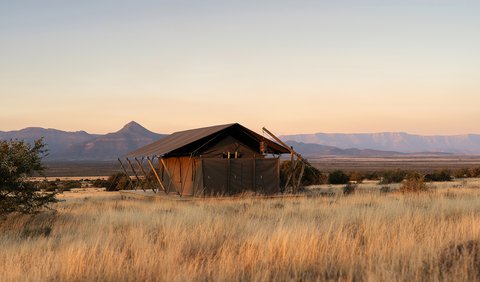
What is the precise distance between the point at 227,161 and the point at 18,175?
1365cm

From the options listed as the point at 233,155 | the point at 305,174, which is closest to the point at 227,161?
the point at 233,155

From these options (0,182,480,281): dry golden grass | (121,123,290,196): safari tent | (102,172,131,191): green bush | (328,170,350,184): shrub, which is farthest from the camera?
(328,170,350,184): shrub

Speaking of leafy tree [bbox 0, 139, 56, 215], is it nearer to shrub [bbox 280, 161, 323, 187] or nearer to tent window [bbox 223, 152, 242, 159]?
tent window [bbox 223, 152, 242, 159]

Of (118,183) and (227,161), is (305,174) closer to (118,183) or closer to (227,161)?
(118,183)

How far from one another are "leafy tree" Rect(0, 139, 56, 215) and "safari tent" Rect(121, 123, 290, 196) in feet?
37.7

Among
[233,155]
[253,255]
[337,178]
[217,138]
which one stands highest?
[217,138]

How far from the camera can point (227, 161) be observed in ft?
84.5

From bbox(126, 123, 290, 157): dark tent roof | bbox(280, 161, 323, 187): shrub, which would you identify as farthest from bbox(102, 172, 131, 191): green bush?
bbox(126, 123, 290, 157): dark tent roof

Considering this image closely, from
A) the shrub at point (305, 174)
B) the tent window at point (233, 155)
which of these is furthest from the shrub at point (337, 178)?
the tent window at point (233, 155)

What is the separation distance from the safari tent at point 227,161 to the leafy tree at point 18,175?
11.5m

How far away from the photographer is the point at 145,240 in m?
8.75

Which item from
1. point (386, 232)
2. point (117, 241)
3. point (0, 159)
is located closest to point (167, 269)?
point (117, 241)

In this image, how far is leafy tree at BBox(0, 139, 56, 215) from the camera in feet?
42.0

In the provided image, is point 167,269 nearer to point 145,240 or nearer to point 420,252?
point 145,240
